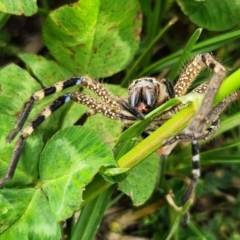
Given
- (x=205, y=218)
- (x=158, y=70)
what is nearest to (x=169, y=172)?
(x=205, y=218)

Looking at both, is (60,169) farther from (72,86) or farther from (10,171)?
(72,86)

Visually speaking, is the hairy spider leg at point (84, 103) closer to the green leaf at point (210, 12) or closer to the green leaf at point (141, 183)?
the green leaf at point (141, 183)

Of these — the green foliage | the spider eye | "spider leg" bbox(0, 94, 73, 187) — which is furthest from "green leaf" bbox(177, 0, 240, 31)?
"spider leg" bbox(0, 94, 73, 187)

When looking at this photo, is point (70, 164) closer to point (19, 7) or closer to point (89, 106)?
point (89, 106)

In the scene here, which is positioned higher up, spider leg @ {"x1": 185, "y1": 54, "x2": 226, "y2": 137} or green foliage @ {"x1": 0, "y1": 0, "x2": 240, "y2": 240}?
spider leg @ {"x1": 185, "y1": 54, "x2": 226, "y2": 137}

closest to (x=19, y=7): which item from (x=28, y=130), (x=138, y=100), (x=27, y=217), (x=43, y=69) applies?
(x=43, y=69)

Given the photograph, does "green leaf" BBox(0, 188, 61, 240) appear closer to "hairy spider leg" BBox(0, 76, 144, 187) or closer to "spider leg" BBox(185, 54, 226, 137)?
"hairy spider leg" BBox(0, 76, 144, 187)

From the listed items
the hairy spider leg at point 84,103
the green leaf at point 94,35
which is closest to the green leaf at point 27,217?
the hairy spider leg at point 84,103
